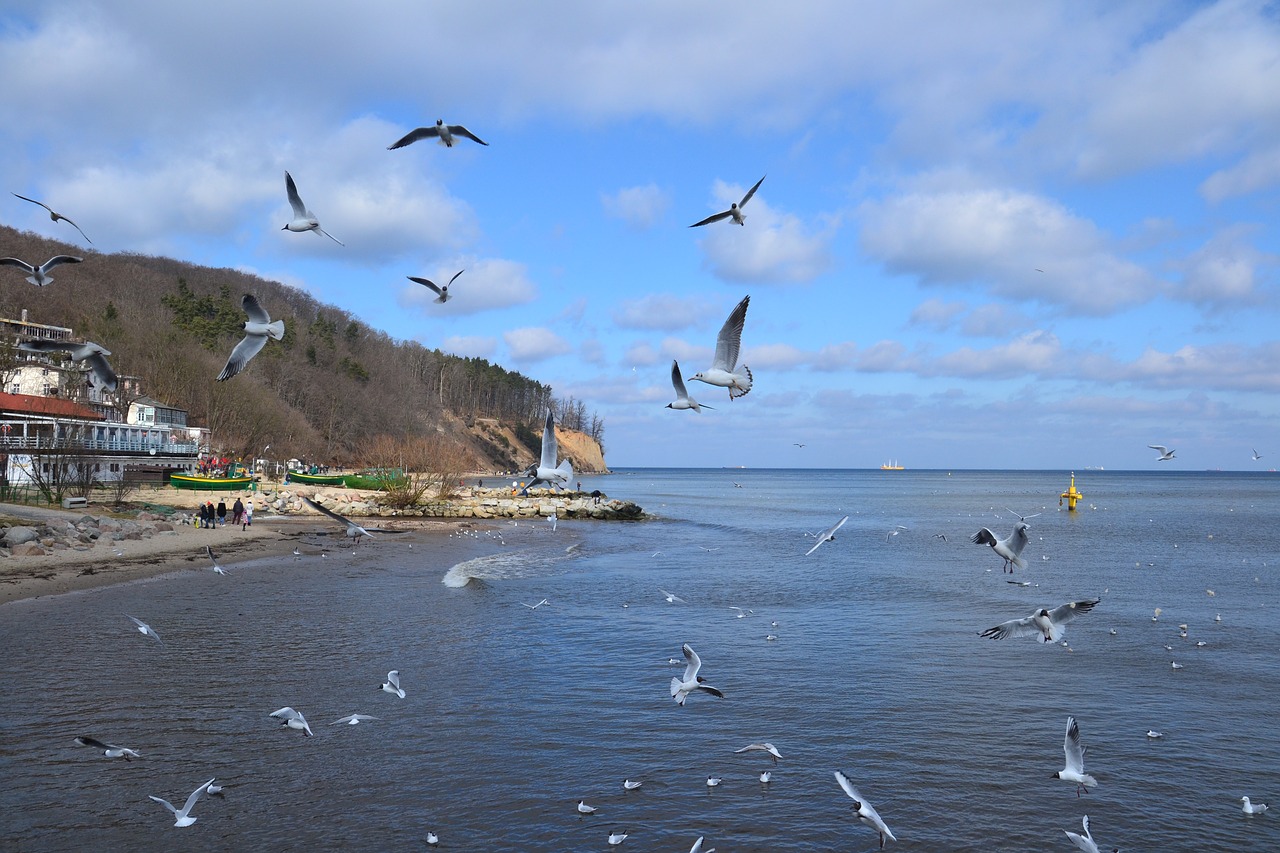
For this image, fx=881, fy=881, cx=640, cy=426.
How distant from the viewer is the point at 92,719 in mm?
12258

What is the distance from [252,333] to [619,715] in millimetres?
7630

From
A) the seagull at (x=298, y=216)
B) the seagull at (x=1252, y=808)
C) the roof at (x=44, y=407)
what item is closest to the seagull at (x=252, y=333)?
the seagull at (x=298, y=216)

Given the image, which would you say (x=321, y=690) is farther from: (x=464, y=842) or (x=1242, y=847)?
(x=1242, y=847)

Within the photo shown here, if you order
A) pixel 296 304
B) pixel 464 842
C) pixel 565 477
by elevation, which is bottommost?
pixel 464 842

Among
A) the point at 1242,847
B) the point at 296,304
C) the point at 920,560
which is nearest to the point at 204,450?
the point at 920,560

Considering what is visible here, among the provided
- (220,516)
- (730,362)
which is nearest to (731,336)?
(730,362)

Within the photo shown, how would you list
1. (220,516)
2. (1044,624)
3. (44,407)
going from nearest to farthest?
(1044,624) < (220,516) < (44,407)

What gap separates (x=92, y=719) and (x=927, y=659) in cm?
1459

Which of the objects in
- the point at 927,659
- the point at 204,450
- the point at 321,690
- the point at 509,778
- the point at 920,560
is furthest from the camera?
the point at 204,450

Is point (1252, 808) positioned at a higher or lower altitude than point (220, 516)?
lower

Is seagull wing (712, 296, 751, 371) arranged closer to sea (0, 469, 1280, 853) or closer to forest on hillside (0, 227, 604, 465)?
sea (0, 469, 1280, 853)

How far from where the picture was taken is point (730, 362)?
12.3 metres

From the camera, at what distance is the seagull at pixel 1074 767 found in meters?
9.62

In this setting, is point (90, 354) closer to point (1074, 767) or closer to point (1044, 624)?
point (1044, 624)
